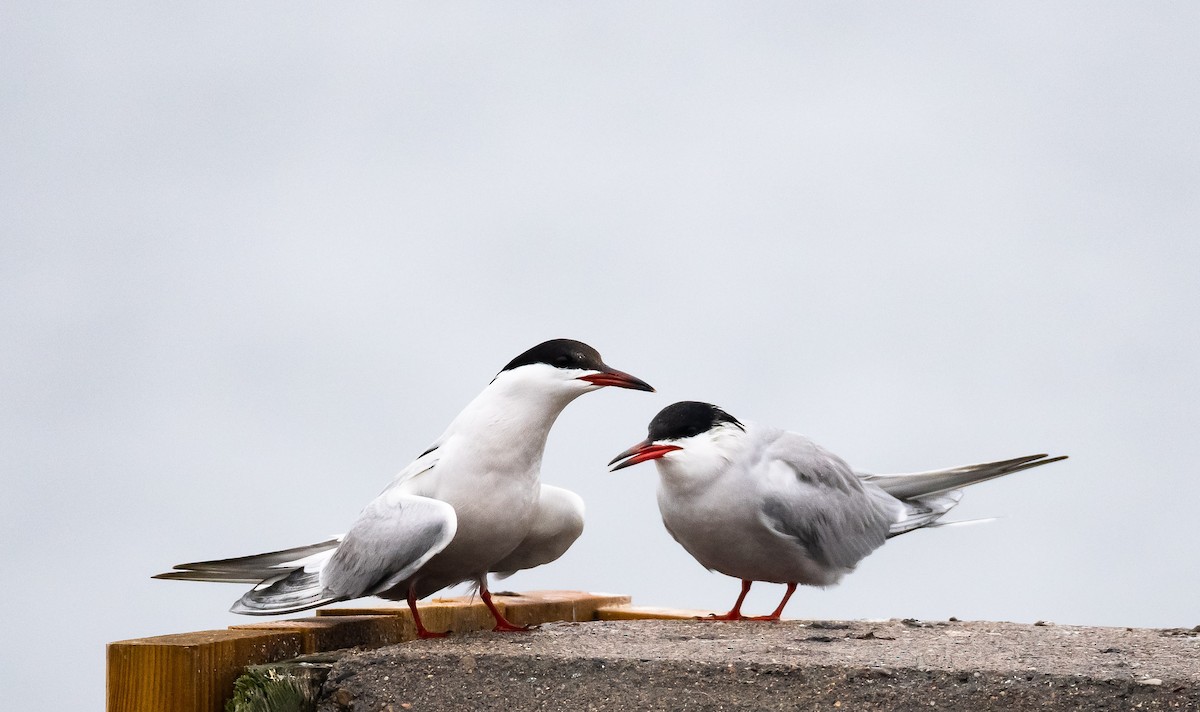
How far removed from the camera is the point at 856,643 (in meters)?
3.63

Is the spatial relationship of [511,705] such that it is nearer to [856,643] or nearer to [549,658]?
[549,658]

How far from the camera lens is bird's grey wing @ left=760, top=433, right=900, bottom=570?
4.16 metres

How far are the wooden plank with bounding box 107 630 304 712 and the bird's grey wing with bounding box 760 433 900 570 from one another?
5.55ft

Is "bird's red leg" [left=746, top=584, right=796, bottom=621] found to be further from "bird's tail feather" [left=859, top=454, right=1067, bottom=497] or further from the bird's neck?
the bird's neck

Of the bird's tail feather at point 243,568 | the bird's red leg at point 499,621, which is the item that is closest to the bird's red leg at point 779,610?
the bird's red leg at point 499,621

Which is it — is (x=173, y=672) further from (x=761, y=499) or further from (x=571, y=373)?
(x=761, y=499)

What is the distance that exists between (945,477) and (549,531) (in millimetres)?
1456

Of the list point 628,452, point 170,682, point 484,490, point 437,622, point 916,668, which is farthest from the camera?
point 437,622

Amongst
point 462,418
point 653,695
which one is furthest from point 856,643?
point 462,418

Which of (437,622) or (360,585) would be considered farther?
(437,622)

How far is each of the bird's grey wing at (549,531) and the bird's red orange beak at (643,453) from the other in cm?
20

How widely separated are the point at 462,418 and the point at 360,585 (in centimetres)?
57

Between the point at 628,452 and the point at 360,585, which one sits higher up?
the point at 628,452

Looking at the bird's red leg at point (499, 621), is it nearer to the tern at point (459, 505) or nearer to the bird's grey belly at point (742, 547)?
the tern at point (459, 505)
